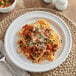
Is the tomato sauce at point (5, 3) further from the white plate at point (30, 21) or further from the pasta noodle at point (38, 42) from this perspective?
the pasta noodle at point (38, 42)

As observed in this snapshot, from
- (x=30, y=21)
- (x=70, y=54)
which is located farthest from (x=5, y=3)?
(x=70, y=54)

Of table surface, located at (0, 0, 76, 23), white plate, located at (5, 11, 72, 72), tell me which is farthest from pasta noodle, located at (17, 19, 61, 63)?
table surface, located at (0, 0, 76, 23)

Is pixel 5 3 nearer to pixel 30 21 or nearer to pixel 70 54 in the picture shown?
pixel 30 21

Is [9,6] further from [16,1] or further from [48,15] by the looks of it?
[48,15]

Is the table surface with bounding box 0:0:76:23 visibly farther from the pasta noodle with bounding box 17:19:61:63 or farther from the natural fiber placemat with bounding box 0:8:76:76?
the pasta noodle with bounding box 17:19:61:63

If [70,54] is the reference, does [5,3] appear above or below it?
above

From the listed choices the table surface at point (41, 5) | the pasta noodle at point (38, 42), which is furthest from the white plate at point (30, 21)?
the table surface at point (41, 5)

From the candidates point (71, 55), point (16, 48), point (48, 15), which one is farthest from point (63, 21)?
point (16, 48)

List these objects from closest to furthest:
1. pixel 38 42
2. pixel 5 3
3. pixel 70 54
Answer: pixel 38 42 → pixel 70 54 → pixel 5 3
